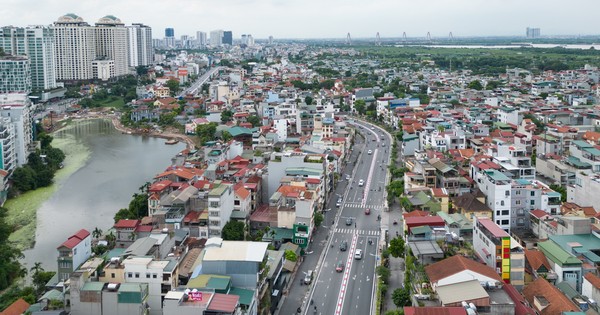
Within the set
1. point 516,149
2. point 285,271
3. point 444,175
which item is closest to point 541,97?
point 516,149

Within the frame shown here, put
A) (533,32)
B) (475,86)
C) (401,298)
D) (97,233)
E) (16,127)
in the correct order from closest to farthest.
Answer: (401,298)
(97,233)
(16,127)
(475,86)
(533,32)

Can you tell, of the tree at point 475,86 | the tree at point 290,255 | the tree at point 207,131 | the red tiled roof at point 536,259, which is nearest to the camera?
the red tiled roof at point 536,259

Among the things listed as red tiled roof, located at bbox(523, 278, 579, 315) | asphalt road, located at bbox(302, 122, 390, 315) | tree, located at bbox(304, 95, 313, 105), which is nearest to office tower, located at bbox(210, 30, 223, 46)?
tree, located at bbox(304, 95, 313, 105)

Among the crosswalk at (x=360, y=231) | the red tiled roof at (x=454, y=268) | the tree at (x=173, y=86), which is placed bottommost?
the crosswalk at (x=360, y=231)

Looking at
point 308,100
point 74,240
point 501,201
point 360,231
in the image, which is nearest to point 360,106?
point 308,100

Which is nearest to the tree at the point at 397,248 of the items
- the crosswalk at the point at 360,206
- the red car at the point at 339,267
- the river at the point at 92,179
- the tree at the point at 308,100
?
the red car at the point at 339,267

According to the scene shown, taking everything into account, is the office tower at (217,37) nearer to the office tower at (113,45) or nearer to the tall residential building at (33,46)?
the office tower at (113,45)

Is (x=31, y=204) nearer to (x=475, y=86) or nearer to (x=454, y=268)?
(x=454, y=268)
